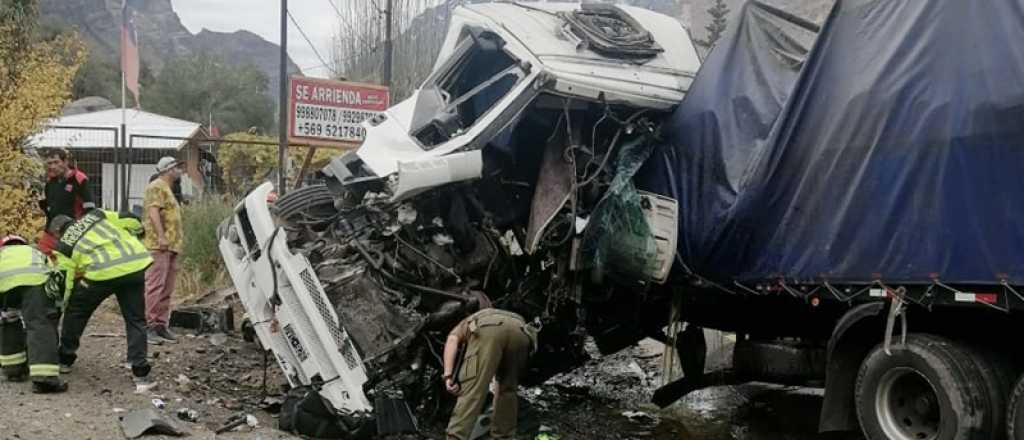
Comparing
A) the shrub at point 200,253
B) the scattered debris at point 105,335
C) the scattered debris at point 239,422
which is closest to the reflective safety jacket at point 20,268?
the scattered debris at point 239,422

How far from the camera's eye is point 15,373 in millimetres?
6031

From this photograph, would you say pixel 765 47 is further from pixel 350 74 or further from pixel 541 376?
pixel 350 74

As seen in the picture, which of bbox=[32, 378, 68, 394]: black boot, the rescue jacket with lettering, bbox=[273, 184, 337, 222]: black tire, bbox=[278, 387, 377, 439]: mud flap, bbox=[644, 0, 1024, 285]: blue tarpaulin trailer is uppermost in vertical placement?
bbox=[644, 0, 1024, 285]: blue tarpaulin trailer

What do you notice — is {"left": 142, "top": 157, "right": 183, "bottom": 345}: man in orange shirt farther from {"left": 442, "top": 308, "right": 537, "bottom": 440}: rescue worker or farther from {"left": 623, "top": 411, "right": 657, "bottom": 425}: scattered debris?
{"left": 623, "top": 411, "right": 657, "bottom": 425}: scattered debris

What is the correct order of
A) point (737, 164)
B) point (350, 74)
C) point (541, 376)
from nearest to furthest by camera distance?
point (737, 164) → point (541, 376) → point (350, 74)

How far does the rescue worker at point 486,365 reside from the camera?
17.0ft

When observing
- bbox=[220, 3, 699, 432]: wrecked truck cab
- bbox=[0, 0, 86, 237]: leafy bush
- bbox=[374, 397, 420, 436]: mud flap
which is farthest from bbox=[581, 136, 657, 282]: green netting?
bbox=[0, 0, 86, 237]: leafy bush

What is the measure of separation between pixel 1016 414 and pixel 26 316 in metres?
5.30

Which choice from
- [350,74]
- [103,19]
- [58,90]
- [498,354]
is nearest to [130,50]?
[58,90]

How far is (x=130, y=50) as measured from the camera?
16.2m

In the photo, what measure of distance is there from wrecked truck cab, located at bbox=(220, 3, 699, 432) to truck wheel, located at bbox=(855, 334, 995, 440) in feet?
4.35

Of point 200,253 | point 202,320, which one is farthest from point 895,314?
point 200,253

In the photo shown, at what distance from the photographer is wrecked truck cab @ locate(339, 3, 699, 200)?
5.68 metres

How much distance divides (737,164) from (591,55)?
120cm
